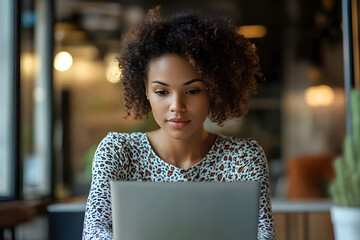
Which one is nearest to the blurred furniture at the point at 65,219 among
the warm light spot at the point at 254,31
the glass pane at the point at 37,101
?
the glass pane at the point at 37,101

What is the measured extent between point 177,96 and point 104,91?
7.62m

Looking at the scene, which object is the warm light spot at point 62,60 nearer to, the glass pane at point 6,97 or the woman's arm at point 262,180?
the glass pane at point 6,97

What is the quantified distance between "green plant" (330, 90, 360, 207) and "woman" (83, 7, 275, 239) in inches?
9.9

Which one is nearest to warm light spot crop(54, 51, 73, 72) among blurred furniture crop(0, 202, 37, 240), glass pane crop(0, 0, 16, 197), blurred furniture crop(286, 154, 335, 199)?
glass pane crop(0, 0, 16, 197)

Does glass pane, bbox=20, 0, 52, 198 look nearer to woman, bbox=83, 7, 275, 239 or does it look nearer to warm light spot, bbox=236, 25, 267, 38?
woman, bbox=83, 7, 275, 239

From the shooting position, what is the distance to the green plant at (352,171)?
1.44m

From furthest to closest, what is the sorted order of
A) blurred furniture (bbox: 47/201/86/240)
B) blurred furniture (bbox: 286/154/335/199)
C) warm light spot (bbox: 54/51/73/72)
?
warm light spot (bbox: 54/51/73/72) → blurred furniture (bbox: 286/154/335/199) → blurred furniture (bbox: 47/201/86/240)

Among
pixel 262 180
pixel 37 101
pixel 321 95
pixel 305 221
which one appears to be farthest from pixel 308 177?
pixel 321 95

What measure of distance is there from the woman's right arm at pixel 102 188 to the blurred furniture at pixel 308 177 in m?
3.26

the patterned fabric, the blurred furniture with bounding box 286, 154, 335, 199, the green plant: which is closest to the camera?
the green plant

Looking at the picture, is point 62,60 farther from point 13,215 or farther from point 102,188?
point 102,188

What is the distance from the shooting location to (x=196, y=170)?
1708 millimetres

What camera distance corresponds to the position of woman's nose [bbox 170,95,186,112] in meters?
Answer: 1.55

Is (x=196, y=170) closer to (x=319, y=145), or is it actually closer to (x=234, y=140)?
(x=234, y=140)
